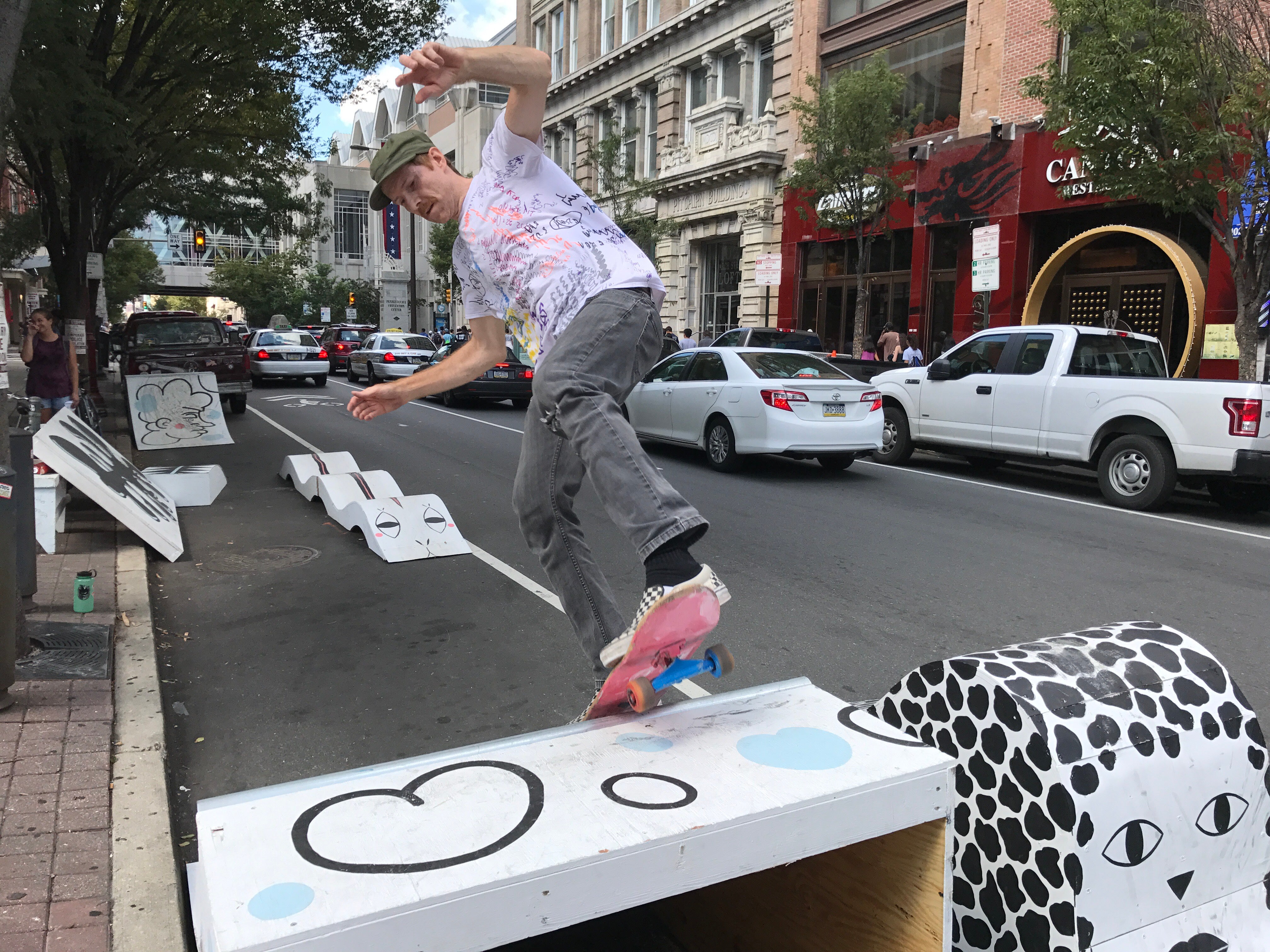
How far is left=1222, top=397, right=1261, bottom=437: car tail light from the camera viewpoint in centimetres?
927

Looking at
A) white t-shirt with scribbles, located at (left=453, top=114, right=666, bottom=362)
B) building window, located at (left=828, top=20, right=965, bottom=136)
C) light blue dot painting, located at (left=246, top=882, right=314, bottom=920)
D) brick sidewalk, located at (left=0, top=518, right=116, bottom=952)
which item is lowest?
brick sidewalk, located at (left=0, top=518, right=116, bottom=952)

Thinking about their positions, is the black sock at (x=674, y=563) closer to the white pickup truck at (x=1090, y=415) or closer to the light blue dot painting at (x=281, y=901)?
the light blue dot painting at (x=281, y=901)

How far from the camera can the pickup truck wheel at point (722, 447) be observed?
11922 mm

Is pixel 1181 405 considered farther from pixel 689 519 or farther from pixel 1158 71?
pixel 689 519

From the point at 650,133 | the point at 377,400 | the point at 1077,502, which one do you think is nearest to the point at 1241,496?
the point at 1077,502

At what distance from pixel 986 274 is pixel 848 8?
13667 millimetres

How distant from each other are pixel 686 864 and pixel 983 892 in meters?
0.84

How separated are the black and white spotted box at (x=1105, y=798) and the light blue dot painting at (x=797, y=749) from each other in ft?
1.05

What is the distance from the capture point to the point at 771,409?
1139 centimetres

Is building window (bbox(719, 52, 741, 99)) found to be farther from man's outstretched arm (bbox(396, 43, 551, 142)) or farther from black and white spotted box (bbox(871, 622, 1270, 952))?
black and white spotted box (bbox(871, 622, 1270, 952))

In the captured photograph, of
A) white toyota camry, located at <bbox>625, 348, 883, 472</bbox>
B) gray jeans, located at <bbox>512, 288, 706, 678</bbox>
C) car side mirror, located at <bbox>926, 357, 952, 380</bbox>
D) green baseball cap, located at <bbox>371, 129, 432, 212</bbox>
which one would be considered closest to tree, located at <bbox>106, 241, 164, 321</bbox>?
white toyota camry, located at <bbox>625, 348, 883, 472</bbox>

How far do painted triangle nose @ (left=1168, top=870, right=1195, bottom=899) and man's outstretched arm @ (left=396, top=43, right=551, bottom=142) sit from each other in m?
2.42

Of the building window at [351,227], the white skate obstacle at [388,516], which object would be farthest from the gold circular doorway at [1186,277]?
the building window at [351,227]

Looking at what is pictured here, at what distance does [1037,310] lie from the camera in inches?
829
